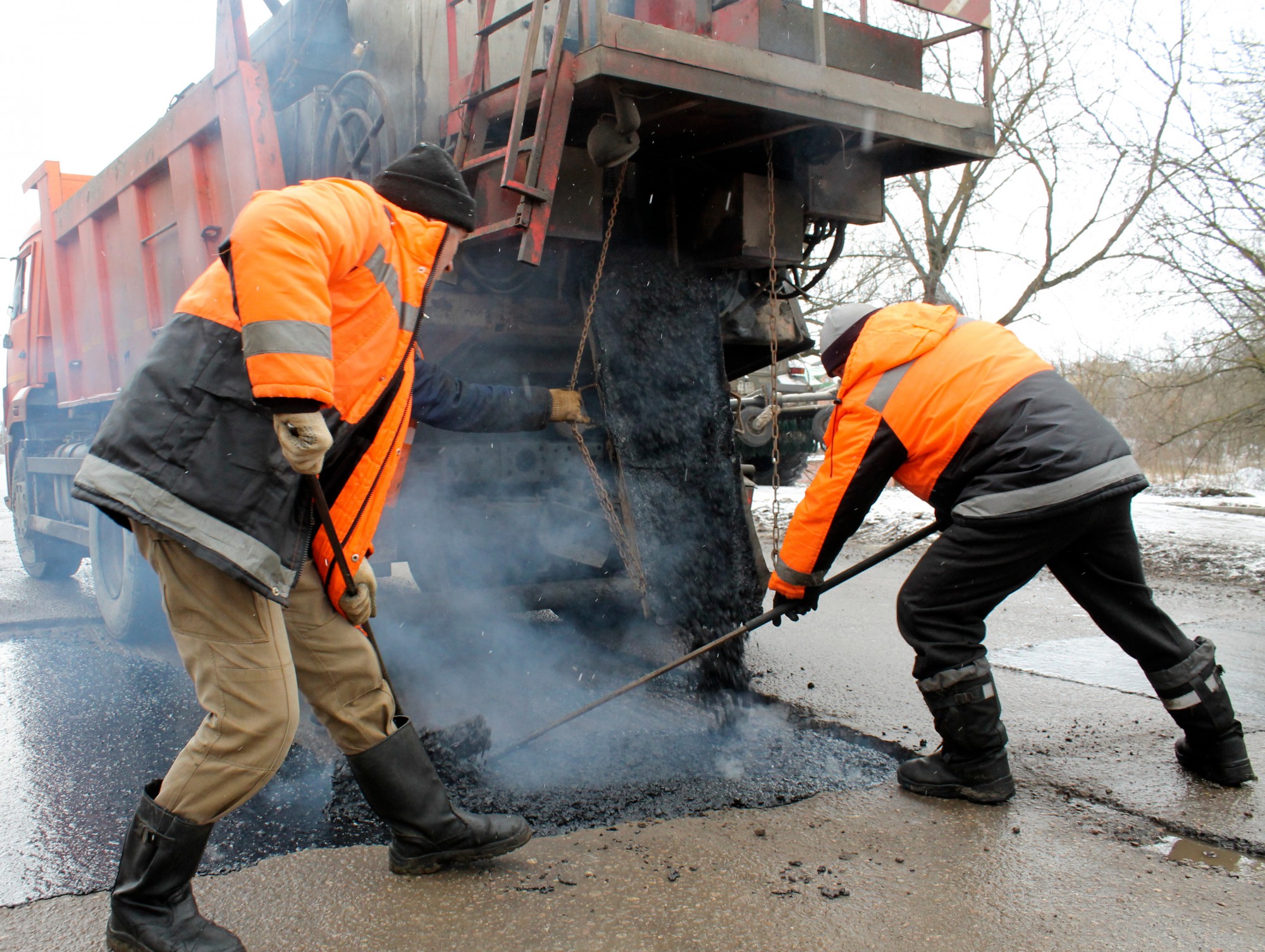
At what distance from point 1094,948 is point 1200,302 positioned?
10.0 m

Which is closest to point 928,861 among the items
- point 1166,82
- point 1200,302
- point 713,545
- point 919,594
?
point 919,594

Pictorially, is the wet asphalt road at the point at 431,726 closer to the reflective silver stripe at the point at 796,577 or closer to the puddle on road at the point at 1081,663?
the reflective silver stripe at the point at 796,577

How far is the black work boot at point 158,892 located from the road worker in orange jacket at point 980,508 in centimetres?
179

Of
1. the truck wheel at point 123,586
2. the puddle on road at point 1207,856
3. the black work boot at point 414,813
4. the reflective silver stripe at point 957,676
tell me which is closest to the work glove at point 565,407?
the black work boot at point 414,813

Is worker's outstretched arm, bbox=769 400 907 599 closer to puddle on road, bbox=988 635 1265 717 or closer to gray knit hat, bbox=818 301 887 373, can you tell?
gray knit hat, bbox=818 301 887 373

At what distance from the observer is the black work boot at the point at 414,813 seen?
229cm

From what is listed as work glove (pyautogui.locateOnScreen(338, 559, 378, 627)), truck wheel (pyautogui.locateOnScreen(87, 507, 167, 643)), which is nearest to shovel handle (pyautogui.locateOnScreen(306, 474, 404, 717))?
work glove (pyautogui.locateOnScreen(338, 559, 378, 627))

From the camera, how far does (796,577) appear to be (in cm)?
294

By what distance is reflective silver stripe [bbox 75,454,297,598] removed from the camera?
6.10ft

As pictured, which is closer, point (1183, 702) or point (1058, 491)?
point (1058, 491)

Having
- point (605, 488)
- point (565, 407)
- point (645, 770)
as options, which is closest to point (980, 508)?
point (645, 770)

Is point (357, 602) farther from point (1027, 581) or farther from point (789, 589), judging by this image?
point (1027, 581)

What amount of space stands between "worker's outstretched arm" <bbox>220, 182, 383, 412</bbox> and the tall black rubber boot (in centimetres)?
192

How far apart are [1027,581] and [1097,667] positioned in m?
1.76
